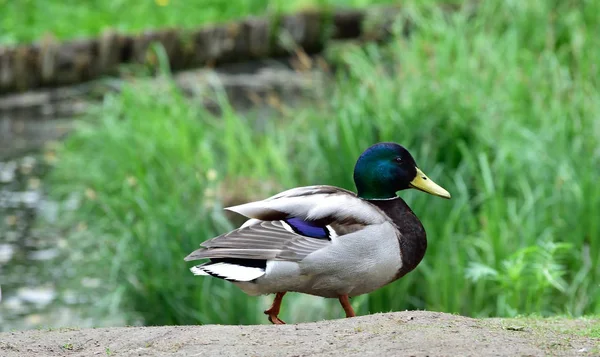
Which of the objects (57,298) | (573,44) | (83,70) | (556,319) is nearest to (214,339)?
(556,319)

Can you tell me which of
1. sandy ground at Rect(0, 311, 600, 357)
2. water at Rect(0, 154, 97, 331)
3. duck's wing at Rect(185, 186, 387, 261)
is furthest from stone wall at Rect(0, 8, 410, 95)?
sandy ground at Rect(0, 311, 600, 357)

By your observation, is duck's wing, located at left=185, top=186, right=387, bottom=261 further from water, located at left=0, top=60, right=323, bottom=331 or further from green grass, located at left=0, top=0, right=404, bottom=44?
green grass, located at left=0, top=0, right=404, bottom=44

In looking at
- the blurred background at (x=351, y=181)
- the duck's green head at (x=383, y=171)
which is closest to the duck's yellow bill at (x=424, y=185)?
the duck's green head at (x=383, y=171)

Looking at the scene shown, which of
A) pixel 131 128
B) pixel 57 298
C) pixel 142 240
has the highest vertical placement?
pixel 131 128

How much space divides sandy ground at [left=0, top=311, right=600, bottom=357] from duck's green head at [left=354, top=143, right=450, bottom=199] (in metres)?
0.69

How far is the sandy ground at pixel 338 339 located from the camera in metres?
3.22

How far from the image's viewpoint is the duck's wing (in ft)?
12.7

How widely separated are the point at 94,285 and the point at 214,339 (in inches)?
151

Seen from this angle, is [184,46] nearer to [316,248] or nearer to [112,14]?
[112,14]

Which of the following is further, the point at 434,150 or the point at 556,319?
the point at 434,150

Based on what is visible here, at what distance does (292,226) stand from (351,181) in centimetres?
247

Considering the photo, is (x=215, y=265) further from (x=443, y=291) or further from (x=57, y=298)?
(x=57, y=298)

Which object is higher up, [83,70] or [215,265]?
[83,70]

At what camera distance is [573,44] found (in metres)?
8.66
